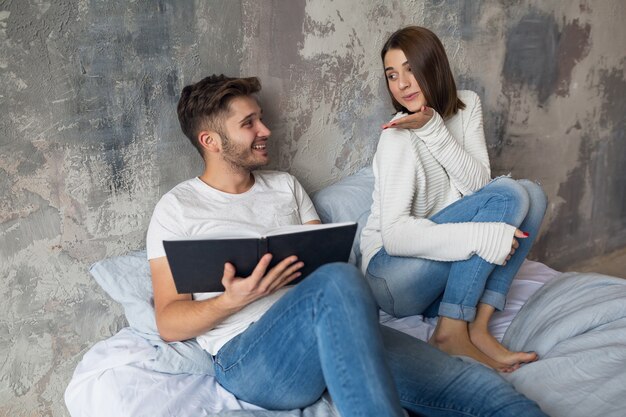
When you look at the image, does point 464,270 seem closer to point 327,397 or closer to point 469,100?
point 327,397

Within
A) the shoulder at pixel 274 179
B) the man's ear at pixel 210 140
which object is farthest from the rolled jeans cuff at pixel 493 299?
the man's ear at pixel 210 140

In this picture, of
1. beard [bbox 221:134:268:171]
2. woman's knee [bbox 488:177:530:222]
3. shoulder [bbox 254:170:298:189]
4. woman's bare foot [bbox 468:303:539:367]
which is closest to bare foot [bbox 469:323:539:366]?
woman's bare foot [bbox 468:303:539:367]

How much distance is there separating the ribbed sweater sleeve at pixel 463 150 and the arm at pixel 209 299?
2.19 ft

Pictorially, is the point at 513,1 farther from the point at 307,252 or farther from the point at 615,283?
the point at 307,252

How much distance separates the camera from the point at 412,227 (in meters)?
1.74

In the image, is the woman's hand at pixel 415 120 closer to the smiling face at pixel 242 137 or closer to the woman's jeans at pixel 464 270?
the woman's jeans at pixel 464 270

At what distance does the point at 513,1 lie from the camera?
2566 millimetres

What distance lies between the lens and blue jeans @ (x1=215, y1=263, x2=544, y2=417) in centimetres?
110

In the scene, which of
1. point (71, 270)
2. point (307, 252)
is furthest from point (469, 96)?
point (71, 270)

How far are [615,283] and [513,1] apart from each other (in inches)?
49.4

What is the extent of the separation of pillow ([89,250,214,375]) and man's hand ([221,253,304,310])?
0.27m

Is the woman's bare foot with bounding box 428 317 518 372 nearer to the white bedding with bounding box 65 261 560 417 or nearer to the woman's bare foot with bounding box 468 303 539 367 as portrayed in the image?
the woman's bare foot with bounding box 468 303 539 367

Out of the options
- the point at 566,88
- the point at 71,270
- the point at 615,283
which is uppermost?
the point at 566,88

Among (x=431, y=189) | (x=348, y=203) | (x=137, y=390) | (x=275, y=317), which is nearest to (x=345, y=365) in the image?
(x=275, y=317)
